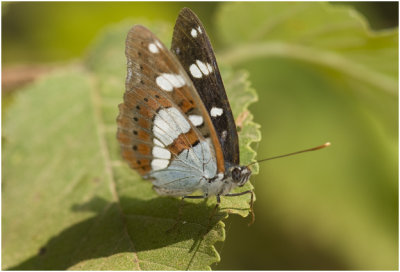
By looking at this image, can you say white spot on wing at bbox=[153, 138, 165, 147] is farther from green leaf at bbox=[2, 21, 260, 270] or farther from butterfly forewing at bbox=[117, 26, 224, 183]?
green leaf at bbox=[2, 21, 260, 270]

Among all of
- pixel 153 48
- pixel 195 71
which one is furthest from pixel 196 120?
pixel 153 48

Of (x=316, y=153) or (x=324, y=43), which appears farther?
(x=316, y=153)

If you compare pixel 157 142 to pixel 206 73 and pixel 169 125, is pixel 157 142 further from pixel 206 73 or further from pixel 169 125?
pixel 206 73

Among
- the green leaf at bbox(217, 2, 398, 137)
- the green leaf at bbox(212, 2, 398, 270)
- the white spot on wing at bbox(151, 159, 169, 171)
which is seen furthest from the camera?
the green leaf at bbox(212, 2, 398, 270)

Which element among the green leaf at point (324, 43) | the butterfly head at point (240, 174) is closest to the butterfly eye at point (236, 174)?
the butterfly head at point (240, 174)

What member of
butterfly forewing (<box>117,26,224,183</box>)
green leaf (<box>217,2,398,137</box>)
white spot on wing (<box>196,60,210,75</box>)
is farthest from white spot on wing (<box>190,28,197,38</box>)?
green leaf (<box>217,2,398,137</box>)

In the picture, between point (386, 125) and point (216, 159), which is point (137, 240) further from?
point (386, 125)

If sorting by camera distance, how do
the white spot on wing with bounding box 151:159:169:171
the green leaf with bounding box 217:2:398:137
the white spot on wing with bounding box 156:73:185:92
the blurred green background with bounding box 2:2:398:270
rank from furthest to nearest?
the blurred green background with bounding box 2:2:398:270 < the green leaf with bounding box 217:2:398:137 < the white spot on wing with bounding box 151:159:169:171 < the white spot on wing with bounding box 156:73:185:92

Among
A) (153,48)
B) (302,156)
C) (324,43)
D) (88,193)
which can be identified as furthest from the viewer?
(302,156)
